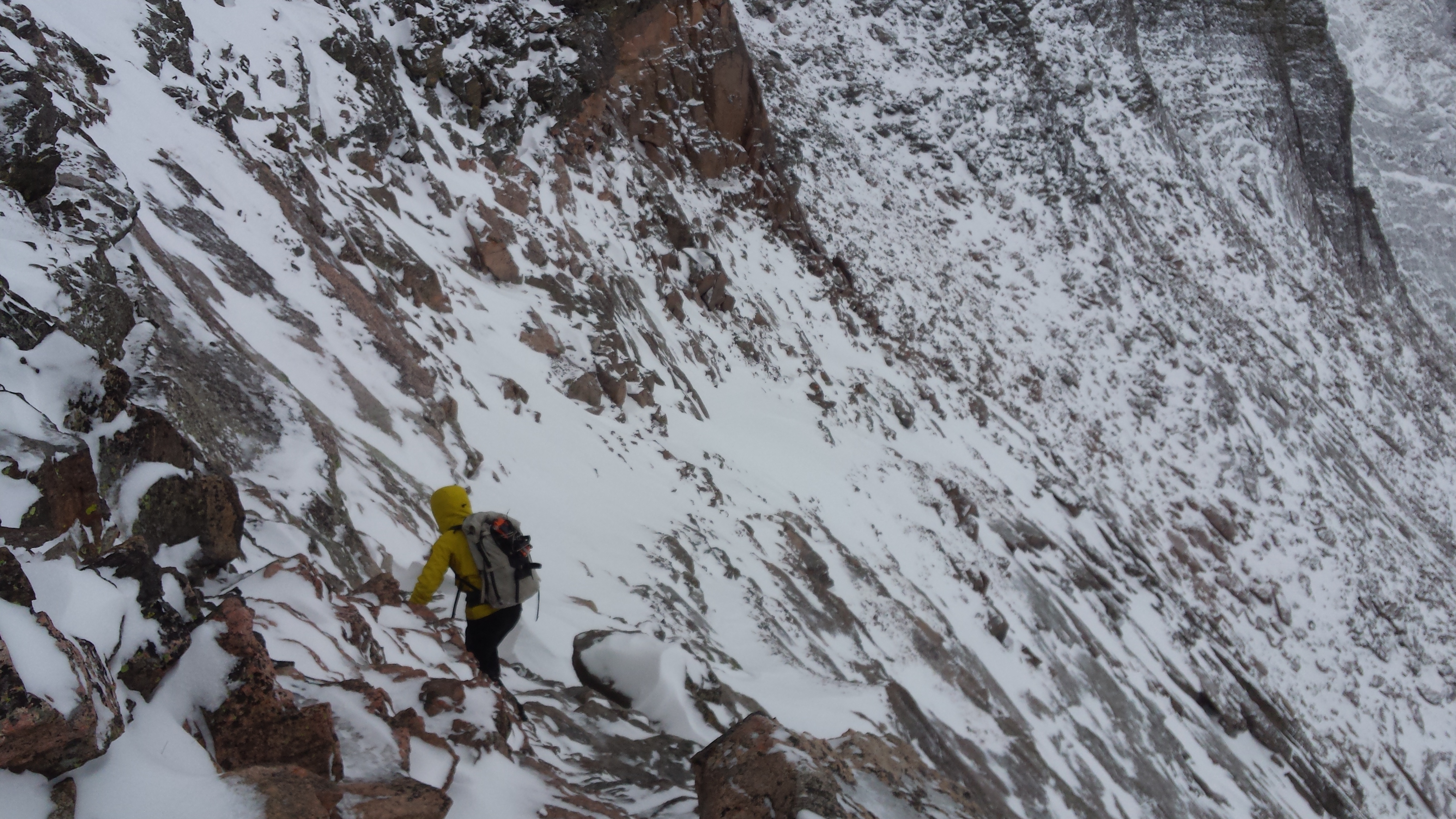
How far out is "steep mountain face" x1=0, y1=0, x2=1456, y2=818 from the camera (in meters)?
3.46

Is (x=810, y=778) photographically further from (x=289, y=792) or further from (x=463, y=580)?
(x=463, y=580)

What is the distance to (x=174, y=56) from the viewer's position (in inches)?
384

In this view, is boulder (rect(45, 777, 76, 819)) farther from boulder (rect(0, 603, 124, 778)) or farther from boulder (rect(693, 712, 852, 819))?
boulder (rect(693, 712, 852, 819))

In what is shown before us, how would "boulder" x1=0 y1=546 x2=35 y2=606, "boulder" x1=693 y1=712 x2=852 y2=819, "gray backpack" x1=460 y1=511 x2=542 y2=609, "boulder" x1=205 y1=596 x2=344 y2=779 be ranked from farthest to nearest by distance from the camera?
"gray backpack" x1=460 y1=511 x2=542 y2=609 < "boulder" x1=693 y1=712 x2=852 y2=819 < "boulder" x1=205 y1=596 x2=344 y2=779 < "boulder" x1=0 y1=546 x2=35 y2=606

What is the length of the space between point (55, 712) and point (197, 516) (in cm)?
200

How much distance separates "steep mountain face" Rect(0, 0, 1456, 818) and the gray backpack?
0.44 metres

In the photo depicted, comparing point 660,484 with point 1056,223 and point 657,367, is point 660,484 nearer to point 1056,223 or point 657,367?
point 657,367

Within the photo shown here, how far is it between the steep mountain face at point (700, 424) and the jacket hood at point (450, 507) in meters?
0.58

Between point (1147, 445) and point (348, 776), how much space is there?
25546mm

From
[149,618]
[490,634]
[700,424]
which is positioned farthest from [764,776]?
[700,424]

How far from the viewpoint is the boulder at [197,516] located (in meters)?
3.77

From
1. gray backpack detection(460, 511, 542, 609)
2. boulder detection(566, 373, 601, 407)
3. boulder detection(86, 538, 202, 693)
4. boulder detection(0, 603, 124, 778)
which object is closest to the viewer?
boulder detection(0, 603, 124, 778)

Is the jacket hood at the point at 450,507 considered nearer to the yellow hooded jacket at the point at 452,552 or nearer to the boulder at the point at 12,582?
the yellow hooded jacket at the point at 452,552

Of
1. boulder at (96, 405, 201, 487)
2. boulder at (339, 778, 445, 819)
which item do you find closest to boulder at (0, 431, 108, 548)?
boulder at (96, 405, 201, 487)
